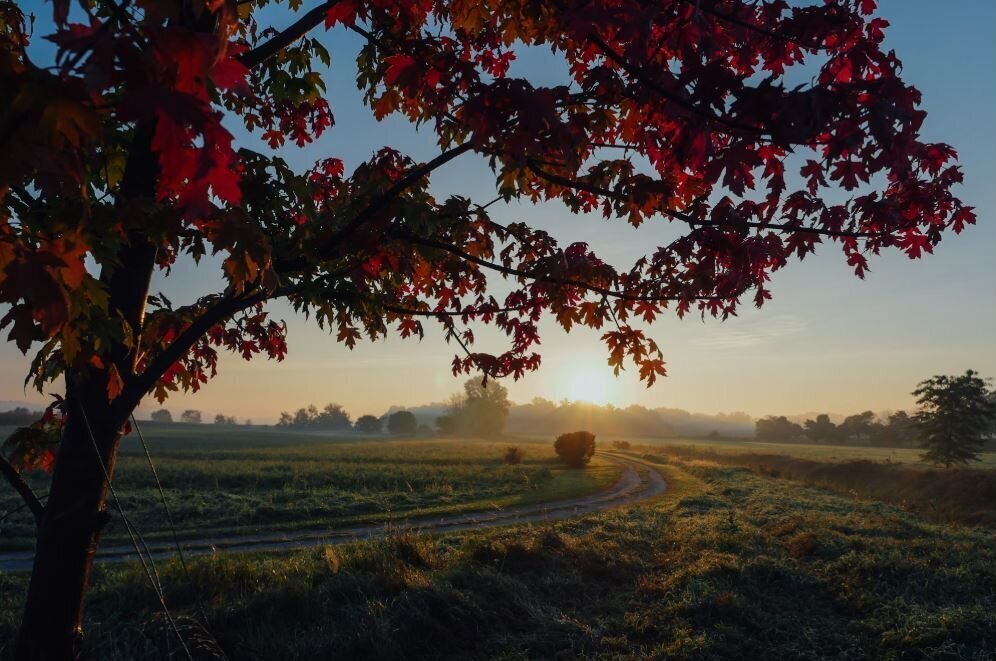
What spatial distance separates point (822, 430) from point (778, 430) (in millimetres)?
20672

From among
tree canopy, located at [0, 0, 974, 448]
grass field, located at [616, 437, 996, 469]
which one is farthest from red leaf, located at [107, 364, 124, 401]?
grass field, located at [616, 437, 996, 469]

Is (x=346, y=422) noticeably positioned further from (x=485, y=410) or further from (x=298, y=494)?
(x=298, y=494)

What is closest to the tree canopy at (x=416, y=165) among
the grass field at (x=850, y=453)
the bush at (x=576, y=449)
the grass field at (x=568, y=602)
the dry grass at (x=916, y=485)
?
the grass field at (x=568, y=602)

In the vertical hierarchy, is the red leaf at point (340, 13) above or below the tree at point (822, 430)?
above

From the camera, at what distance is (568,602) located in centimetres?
775

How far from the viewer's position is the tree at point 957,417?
46062 mm

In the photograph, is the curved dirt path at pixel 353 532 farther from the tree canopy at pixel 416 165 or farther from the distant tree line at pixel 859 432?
the distant tree line at pixel 859 432

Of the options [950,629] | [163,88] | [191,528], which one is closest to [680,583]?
[950,629]

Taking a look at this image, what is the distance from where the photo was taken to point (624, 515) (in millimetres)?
15734

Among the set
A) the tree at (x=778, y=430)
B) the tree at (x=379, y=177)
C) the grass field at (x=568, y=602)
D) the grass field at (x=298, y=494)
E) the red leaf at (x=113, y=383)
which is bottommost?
the tree at (x=778, y=430)

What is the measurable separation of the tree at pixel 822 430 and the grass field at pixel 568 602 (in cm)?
11554

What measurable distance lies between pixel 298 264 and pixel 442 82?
1.69 m

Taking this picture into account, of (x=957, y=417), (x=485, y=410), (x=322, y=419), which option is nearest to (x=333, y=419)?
(x=322, y=419)

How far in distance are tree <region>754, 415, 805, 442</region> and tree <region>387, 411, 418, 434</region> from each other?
254ft
